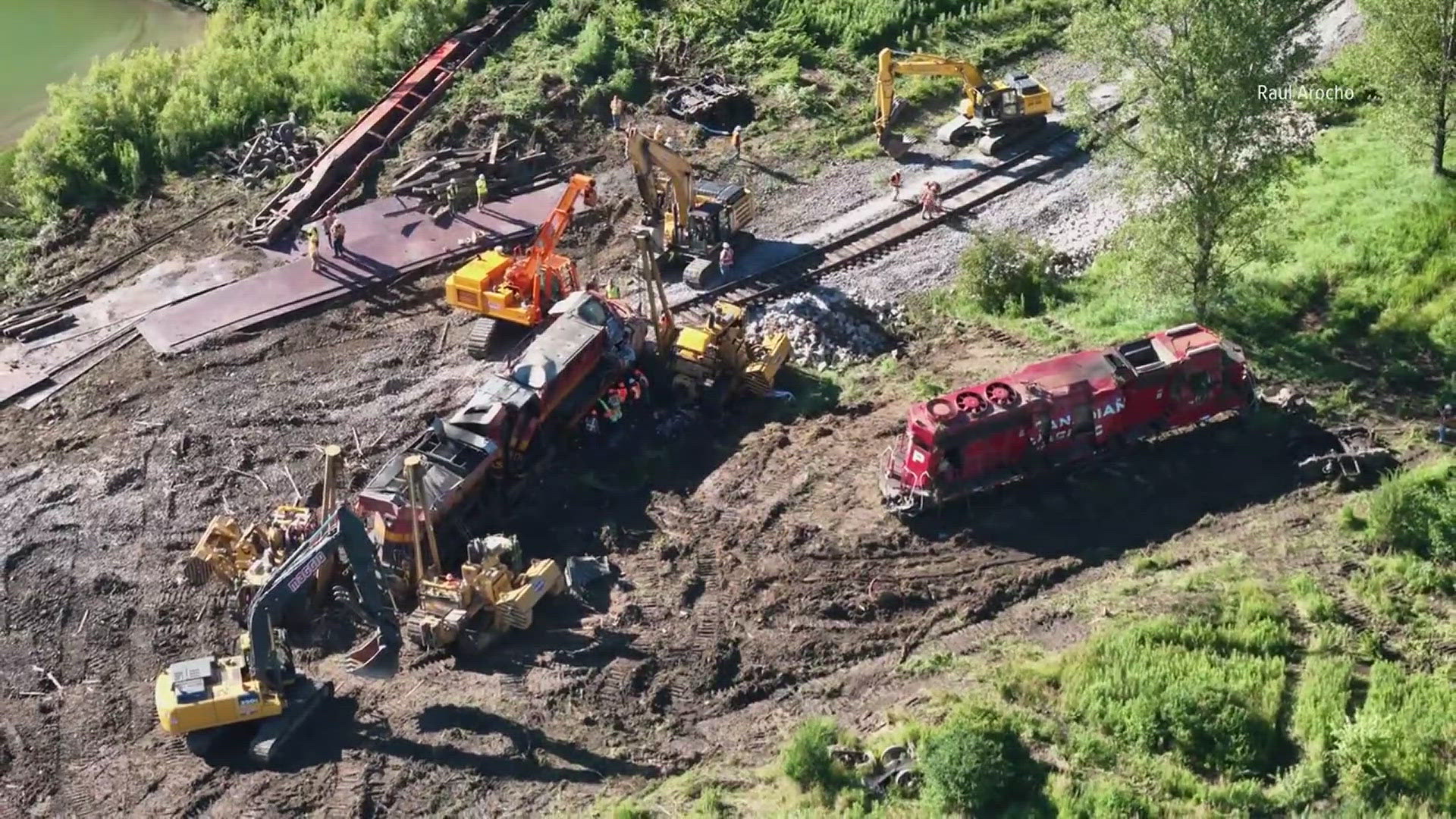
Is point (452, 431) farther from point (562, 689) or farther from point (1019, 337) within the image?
point (1019, 337)

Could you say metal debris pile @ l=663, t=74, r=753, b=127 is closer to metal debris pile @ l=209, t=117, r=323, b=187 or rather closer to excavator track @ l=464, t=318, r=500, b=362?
metal debris pile @ l=209, t=117, r=323, b=187

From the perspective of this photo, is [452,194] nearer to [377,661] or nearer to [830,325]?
[830,325]

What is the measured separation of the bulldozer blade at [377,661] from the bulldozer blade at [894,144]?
22991 millimetres

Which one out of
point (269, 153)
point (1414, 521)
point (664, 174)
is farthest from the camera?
point (269, 153)

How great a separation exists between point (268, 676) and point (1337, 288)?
25312 millimetres

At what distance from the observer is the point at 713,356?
117 feet

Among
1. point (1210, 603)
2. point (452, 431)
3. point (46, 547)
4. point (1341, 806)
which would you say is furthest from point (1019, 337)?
point (46, 547)

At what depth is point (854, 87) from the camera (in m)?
48.6

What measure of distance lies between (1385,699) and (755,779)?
10.1 metres

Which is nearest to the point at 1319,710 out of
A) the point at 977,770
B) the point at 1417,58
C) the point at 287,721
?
the point at 977,770

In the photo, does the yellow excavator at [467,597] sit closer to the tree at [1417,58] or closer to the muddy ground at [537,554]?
the muddy ground at [537,554]

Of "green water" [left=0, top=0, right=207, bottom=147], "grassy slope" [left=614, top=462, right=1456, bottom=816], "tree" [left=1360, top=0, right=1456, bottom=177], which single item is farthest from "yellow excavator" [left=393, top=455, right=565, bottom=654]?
"green water" [left=0, top=0, right=207, bottom=147]

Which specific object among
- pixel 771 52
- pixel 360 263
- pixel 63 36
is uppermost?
pixel 63 36

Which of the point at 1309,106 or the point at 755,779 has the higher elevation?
the point at 1309,106
